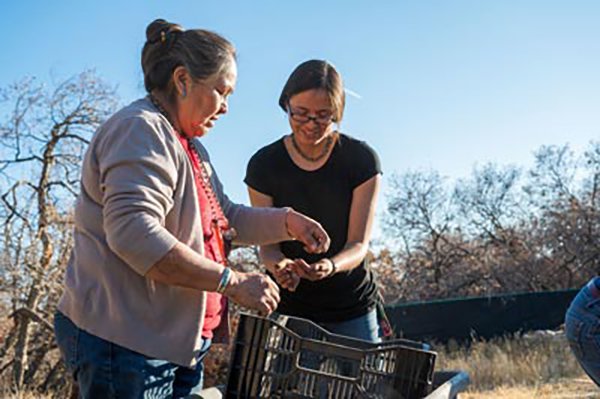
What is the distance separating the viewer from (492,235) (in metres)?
16.9

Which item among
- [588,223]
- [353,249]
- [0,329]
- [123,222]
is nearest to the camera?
[123,222]

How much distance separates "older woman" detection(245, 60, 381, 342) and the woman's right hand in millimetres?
1024

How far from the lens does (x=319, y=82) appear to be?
10.0 feet

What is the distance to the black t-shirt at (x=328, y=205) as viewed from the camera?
10.3ft

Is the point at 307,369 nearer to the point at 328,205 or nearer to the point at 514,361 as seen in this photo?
the point at 328,205

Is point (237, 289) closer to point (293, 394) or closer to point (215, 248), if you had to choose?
point (215, 248)

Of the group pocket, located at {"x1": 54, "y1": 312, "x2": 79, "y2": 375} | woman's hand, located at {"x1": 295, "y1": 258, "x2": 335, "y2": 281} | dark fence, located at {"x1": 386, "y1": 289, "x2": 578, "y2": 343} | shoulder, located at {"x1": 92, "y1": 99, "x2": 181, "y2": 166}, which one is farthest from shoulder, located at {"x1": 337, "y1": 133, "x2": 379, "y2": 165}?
dark fence, located at {"x1": 386, "y1": 289, "x2": 578, "y2": 343}

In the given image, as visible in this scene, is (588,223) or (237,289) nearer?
(237,289)

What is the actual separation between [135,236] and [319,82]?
144 centimetres

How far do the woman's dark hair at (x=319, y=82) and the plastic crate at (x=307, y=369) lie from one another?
1188 millimetres

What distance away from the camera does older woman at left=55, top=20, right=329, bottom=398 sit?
74.0 inches

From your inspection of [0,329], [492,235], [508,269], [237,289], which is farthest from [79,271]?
[492,235]

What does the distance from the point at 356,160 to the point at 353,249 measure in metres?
0.40

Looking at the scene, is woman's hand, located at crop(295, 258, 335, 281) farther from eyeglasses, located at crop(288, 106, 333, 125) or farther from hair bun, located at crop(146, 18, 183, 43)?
hair bun, located at crop(146, 18, 183, 43)
